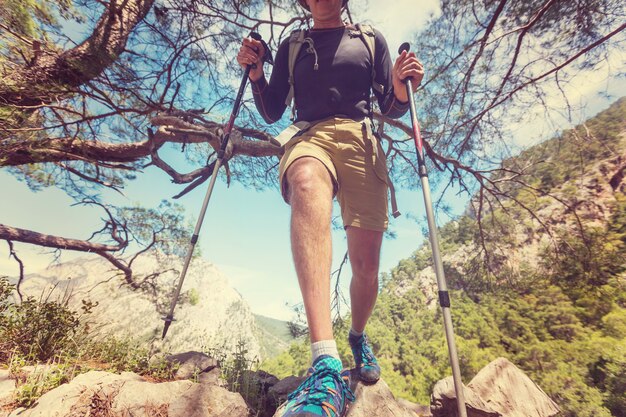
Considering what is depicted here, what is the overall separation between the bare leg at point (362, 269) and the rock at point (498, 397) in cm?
147

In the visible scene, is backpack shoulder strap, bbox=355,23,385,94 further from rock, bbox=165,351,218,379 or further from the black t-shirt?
rock, bbox=165,351,218,379

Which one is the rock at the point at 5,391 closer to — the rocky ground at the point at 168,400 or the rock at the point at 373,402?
the rocky ground at the point at 168,400

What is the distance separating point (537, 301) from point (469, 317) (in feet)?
12.0

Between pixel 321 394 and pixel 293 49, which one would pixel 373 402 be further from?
pixel 293 49

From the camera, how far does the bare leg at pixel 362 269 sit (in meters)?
1.49

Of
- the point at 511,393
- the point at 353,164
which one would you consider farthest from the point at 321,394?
the point at 511,393

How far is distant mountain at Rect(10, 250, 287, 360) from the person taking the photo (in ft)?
18.8

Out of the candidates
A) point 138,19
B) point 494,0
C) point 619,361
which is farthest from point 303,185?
point 619,361

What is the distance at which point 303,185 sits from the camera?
3.60ft

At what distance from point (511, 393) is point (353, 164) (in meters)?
3.19

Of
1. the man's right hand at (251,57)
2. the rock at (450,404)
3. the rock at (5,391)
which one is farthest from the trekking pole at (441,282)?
the rock at (5,391)

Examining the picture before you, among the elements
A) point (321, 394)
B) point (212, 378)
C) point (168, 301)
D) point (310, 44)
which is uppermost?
point (310, 44)

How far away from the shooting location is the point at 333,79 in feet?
5.02

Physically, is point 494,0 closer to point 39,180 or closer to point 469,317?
point 39,180
